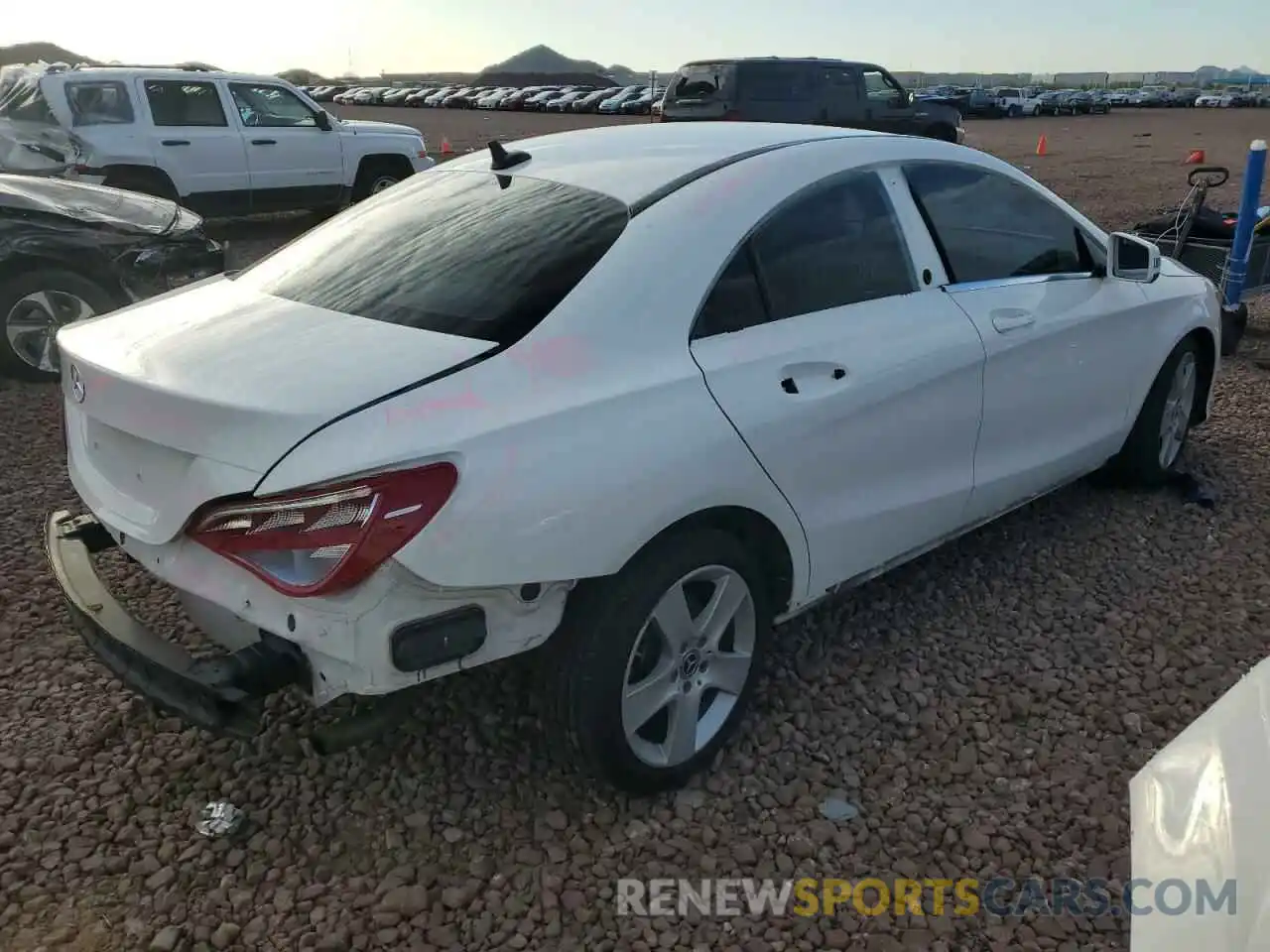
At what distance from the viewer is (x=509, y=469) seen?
220cm

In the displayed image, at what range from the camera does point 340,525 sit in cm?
209

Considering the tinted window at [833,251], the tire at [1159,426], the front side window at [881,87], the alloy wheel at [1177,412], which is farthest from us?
the front side window at [881,87]

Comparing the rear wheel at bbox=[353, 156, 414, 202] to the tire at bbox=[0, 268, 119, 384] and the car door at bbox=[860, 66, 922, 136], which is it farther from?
the car door at bbox=[860, 66, 922, 136]

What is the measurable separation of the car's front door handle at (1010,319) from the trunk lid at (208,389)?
1898 mm

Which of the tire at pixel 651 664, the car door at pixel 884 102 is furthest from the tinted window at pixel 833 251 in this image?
the car door at pixel 884 102

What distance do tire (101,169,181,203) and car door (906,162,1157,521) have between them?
8.49 meters

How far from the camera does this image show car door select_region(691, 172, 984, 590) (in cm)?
272

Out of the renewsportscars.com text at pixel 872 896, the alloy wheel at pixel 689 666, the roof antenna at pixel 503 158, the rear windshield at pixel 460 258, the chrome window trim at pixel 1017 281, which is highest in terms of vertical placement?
the roof antenna at pixel 503 158

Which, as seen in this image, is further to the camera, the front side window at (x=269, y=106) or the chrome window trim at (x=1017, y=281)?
the front side window at (x=269, y=106)

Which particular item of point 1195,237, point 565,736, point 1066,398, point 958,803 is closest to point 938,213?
point 1066,398

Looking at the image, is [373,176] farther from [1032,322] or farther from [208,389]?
[208,389]

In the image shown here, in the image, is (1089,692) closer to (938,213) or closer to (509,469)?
(938,213)

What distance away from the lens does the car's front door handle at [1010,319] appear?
3471 millimetres

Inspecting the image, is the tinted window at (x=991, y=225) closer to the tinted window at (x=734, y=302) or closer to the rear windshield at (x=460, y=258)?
the tinted window at (x=734, y=302)
